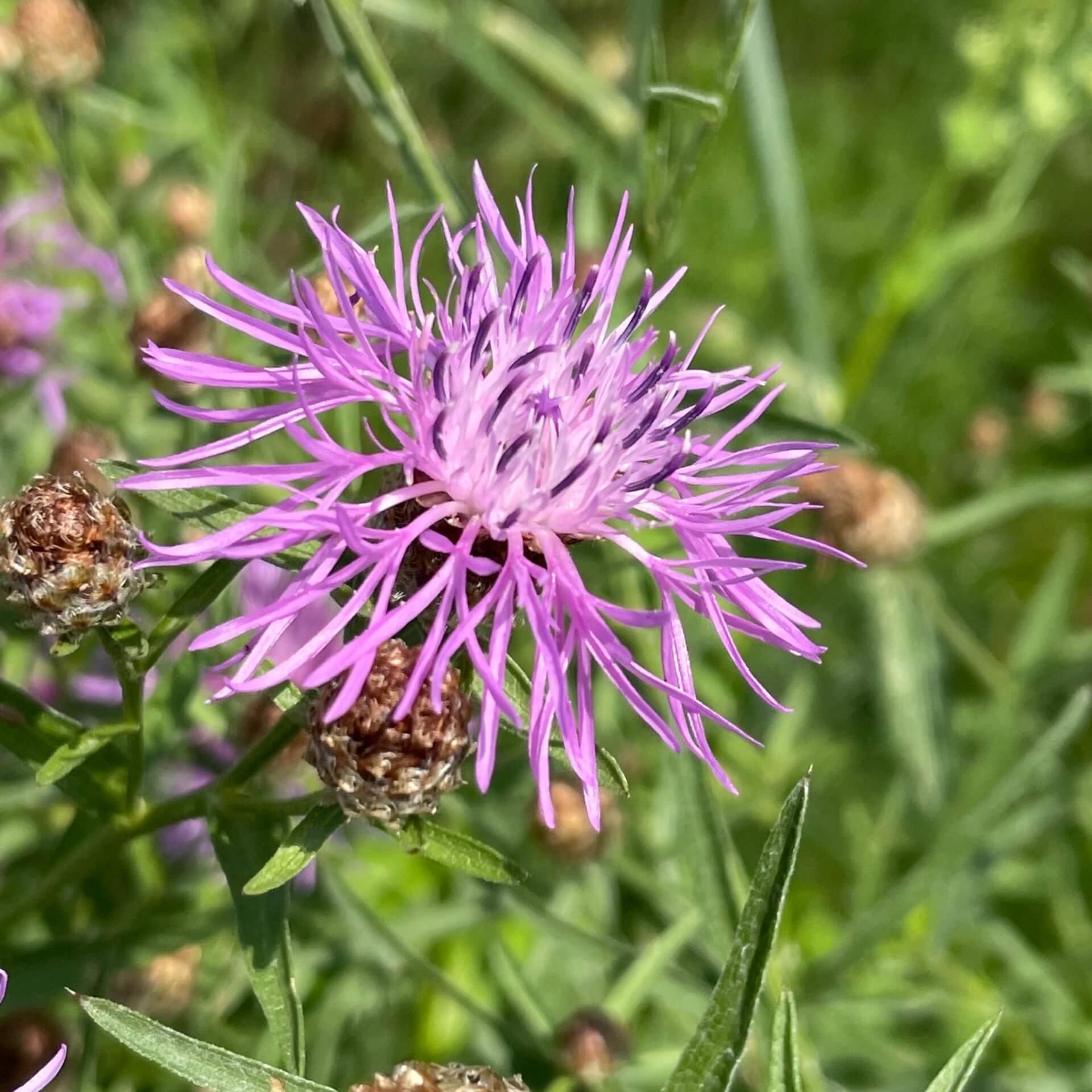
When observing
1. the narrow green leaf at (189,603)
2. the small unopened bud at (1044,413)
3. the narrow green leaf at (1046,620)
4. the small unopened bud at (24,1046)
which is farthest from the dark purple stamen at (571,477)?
the small unopened bud at (1044,413)

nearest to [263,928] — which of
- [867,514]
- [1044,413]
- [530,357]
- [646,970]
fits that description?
[530,357]

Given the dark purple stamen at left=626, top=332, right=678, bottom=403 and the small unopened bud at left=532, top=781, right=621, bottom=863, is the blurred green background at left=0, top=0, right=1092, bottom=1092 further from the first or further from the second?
the dark purple stamen at left=626, top=332, right=678, bottom=403

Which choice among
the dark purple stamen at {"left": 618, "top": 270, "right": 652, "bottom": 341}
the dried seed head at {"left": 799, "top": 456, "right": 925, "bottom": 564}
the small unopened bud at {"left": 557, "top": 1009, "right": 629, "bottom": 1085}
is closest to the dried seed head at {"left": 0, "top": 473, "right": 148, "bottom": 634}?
the dark purple stamen at {"left": 618, "top": 270, "right": 652, "bottom": 341}

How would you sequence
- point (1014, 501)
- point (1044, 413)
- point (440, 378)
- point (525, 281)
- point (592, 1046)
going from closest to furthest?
point (440, 378) < point (525, 281) < point (592, 1046) < point (1014, 501) < point (1044, 413)

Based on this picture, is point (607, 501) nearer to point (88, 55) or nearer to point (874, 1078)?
point (88, 55)

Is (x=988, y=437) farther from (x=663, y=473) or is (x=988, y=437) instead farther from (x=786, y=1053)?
(x=786, y=1053)
